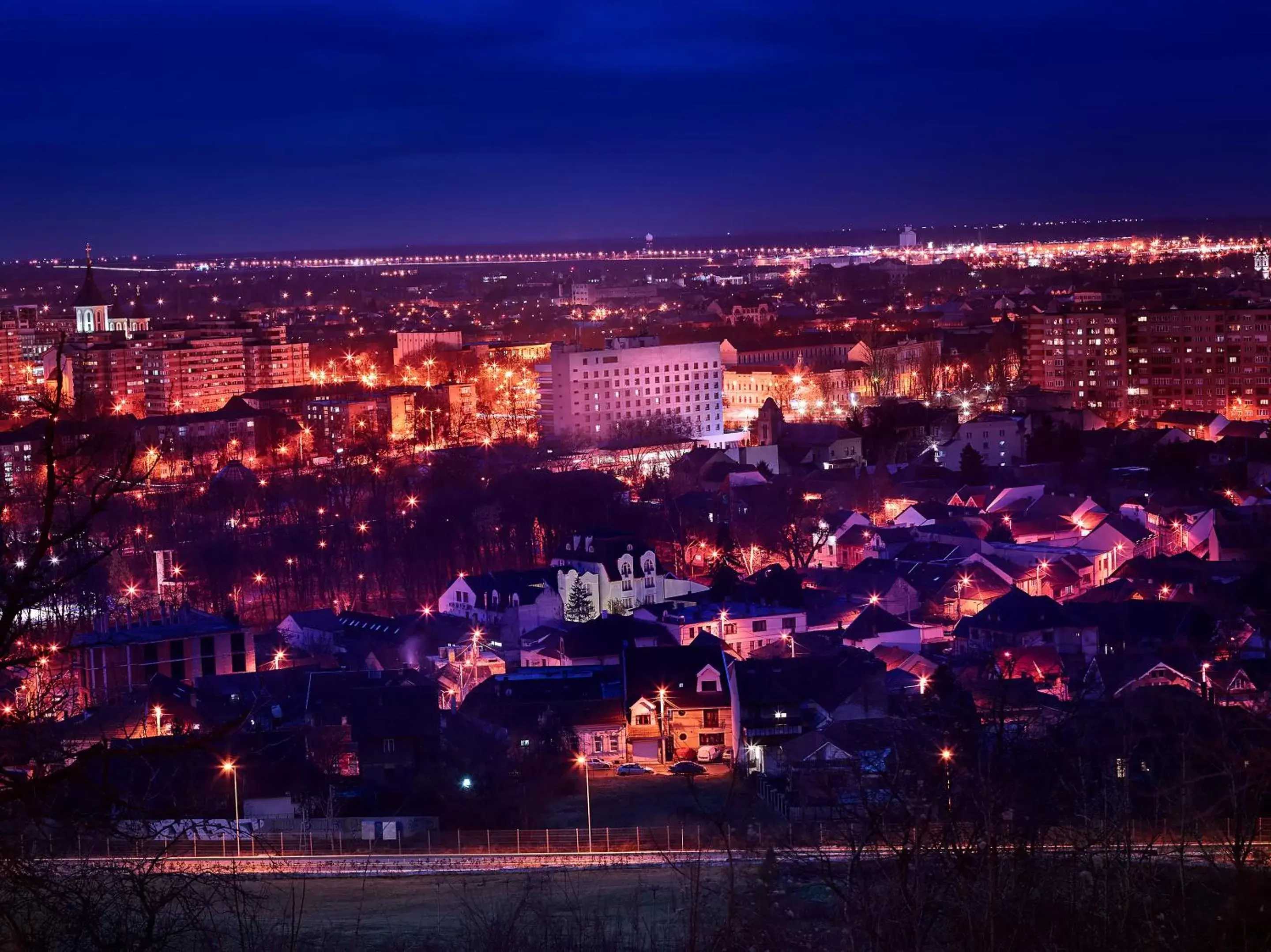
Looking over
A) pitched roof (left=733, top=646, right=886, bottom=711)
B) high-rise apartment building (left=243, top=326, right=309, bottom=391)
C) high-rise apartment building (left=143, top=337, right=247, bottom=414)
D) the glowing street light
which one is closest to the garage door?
the glowing street light

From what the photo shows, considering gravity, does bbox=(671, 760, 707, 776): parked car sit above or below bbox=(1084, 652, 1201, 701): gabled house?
below

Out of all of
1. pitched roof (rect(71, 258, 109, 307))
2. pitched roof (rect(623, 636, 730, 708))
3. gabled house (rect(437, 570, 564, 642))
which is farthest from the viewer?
pitched roof (rect(71, 258, 109, 307))

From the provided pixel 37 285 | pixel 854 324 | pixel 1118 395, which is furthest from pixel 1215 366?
pixel 37 285

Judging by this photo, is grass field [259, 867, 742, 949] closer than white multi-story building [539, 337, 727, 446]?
Yes

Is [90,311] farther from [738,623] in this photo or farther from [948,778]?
[948,778]

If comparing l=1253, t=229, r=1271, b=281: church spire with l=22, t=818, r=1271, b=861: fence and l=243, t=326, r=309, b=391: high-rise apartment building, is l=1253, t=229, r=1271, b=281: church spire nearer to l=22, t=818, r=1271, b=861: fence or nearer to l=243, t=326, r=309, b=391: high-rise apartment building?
l=243, t=326, r=309, b=391: high-rise apartment building

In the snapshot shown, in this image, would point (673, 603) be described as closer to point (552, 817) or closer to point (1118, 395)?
point (552, 817)

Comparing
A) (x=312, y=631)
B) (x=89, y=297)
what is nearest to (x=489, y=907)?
(x=312, y=631)

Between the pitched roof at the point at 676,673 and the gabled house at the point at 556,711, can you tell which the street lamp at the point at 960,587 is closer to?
the pitched roof at the point at 676,673
